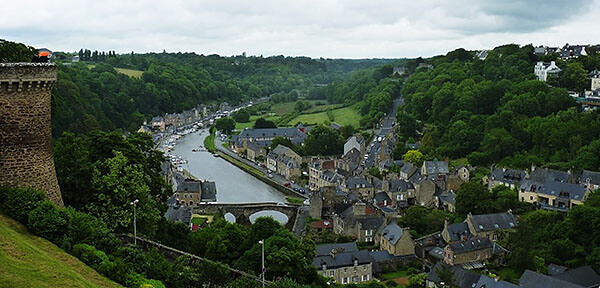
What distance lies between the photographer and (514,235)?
33.3m

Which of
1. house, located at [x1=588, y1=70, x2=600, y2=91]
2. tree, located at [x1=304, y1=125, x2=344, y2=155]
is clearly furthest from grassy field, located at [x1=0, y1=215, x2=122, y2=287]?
house, located at [x1=588, y1=70, x2=600, y2=91]

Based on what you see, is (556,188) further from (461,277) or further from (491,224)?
(461,277)

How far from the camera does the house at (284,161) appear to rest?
59.7 meters

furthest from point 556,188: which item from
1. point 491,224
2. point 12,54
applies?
point 12,54

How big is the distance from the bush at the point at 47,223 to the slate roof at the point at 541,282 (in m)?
21.6

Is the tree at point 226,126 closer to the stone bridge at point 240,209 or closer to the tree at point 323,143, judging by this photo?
the tree at point 323,143

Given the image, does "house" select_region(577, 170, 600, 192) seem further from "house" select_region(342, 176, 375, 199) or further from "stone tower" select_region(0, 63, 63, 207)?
"stone tower" select_region(0, 63, 63, 207)

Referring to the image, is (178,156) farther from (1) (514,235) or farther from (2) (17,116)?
(2) (17,116)

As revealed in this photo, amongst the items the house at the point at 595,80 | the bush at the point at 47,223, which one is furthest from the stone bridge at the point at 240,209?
the house at the point at 595,80

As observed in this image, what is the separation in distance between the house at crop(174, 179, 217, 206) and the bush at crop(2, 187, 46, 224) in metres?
32.7

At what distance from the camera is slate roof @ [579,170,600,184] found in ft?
137

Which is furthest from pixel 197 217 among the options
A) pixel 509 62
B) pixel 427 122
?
pixel 509 62

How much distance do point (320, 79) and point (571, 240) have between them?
535ft

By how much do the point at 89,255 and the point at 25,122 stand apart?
11.3 ft
